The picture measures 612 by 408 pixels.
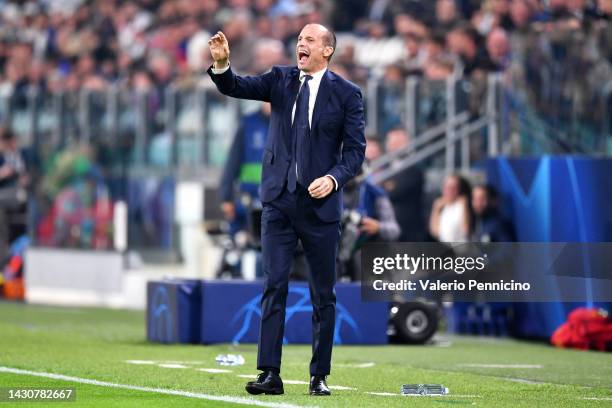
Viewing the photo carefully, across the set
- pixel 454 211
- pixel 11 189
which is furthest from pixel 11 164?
pixel 454 211

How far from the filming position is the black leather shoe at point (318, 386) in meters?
8.30

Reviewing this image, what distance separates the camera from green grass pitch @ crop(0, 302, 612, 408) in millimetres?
8086

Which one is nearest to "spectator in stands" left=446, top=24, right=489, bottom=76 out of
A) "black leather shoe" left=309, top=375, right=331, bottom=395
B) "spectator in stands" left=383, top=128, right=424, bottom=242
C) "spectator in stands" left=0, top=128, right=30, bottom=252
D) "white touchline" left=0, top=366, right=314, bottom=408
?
"spectator in stands" left=383, top=128, right=424, bottom=242

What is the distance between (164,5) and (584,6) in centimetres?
1050

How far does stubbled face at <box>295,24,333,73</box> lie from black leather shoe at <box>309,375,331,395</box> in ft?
5.14

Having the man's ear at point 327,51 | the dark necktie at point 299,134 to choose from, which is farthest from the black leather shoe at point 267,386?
the man's ear at point 327,51

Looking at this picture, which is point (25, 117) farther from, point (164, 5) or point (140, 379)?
point (140, 379)

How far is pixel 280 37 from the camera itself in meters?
21.9

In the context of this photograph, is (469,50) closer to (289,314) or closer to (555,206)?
(555,206)

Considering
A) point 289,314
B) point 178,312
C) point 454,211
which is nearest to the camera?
point 178,312

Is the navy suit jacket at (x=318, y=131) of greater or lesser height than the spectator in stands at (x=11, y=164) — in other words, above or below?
below

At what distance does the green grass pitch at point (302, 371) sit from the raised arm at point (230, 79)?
1.52 m

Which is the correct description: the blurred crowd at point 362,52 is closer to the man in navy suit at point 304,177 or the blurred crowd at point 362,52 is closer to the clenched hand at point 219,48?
the man in navy suit at point 304,177

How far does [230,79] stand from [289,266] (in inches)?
39.6
